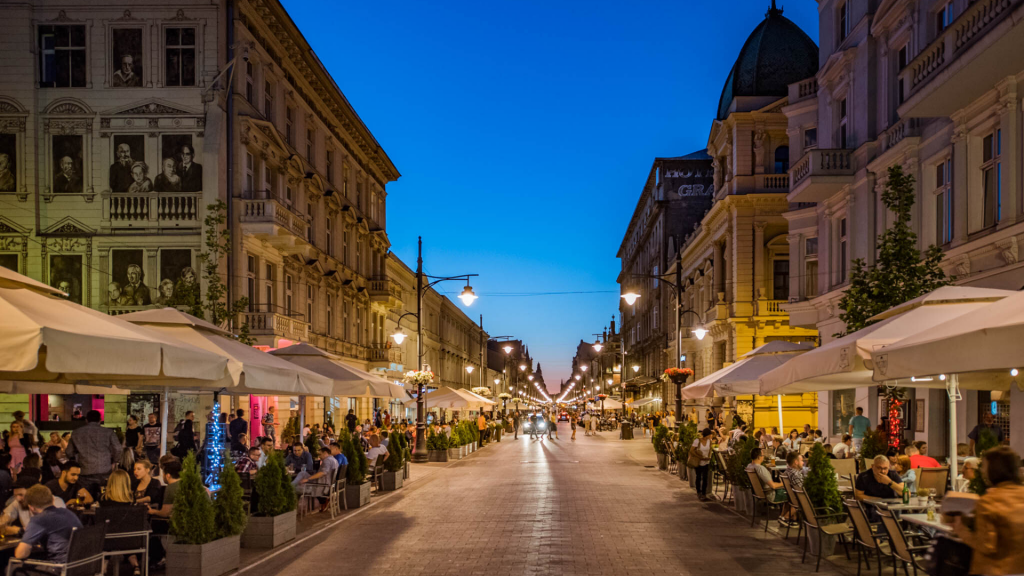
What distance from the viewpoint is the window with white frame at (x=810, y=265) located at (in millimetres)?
31859

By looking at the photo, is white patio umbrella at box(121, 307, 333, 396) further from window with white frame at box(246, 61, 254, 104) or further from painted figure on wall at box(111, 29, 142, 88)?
window with white frame at box(246, 61, 254, 104)

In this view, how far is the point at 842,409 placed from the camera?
92.3 ft

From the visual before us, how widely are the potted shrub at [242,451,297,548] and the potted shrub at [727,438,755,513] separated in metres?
7.70

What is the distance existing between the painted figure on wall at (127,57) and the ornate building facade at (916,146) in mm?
20244

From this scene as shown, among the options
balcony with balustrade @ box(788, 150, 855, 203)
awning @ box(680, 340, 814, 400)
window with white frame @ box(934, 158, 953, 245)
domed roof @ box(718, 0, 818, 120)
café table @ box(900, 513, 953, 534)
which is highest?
domed roof @ box(718, 0, 818, 120)

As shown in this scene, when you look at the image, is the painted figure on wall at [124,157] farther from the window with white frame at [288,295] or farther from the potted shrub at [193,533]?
the potted shrub at [193,533]

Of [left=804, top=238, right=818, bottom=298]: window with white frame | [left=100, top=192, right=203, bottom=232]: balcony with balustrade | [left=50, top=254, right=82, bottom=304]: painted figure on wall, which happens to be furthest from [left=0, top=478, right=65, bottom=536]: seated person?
[left=804, top=238, right=818, bottom=298]: window with white frame

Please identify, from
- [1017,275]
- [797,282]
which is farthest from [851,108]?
[1017,275]

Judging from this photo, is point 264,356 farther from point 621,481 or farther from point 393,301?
point 393,301

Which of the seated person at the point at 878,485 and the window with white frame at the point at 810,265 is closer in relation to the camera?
the seated person at the point at 878,485

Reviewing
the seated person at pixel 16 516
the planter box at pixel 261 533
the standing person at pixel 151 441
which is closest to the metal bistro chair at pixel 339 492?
the planter box at pixel 261 533

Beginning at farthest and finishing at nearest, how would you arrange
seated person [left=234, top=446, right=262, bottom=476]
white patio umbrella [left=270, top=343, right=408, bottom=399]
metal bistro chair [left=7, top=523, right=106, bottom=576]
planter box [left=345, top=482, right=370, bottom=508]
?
white patio umbrella [left=270, top=343, right=408, bottom=399] < planter box [left=345, top=482, right=370, bottom=508] < seated person [left=234, top=446, right=262, bottom=476] < metal bistro chair [left=7, top=523, right=106, bottom=576]

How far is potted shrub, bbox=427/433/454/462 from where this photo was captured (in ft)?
104

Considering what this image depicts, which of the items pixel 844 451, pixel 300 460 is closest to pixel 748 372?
pixel 844 451
